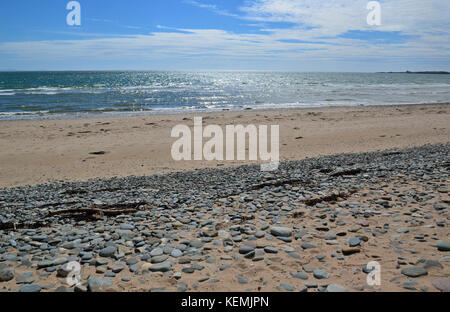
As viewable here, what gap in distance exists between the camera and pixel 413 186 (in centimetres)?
727

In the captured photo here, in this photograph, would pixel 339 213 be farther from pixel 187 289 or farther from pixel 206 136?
pixel 206 136

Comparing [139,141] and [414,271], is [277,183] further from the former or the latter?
[139,141]

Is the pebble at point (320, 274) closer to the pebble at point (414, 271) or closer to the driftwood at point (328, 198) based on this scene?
the pebble at point (414, 271)

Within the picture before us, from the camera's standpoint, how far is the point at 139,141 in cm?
1802

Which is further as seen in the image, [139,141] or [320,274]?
[139,141]

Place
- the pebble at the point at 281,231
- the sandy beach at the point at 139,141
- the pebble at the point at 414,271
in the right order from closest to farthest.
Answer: the pebble at the point at 414,271
the pebble at the point at 281,231
the sandy beach at the point at 139,141

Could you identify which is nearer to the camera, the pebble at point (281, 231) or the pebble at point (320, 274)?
the pebble at point (320, 274)

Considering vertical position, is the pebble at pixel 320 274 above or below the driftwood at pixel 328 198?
below

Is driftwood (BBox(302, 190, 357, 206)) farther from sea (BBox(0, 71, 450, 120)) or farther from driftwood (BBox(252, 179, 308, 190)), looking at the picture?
sea (BBox(0, 71, 450, 120))

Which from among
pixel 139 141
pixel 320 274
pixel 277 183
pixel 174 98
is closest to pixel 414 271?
pixel 320 274

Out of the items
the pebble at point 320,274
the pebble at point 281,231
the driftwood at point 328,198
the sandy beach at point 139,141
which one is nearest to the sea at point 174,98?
the sandy beach at point 139,141

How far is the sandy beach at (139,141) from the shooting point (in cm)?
1300

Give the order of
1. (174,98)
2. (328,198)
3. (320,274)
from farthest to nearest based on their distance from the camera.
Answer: (174,98), (328,198), (320,274)
